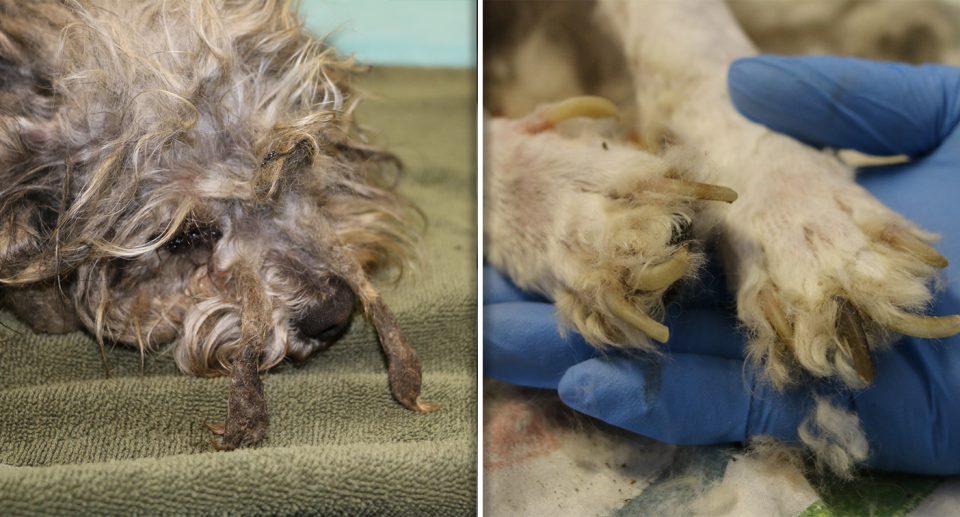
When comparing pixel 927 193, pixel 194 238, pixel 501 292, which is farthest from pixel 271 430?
pixel 927 193

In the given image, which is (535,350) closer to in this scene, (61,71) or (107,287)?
(107,287)

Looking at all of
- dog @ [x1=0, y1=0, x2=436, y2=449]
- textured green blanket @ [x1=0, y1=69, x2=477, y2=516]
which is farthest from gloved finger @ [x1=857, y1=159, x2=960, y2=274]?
dog @ [x1=0, y1=0, x2=436, y2=449]

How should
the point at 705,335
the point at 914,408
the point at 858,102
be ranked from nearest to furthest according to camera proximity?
the point at 914,408, the point at 705,335, the point at 858,102

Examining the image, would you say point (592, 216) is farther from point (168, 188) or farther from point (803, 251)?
point (168, 188)

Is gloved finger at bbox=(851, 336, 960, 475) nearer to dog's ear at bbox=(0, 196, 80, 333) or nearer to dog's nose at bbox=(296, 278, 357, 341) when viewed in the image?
dog's nose at bbox=(296, 278, 357, 341)

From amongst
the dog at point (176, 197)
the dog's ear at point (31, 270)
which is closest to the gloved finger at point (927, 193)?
the dog at point (176, 197)
